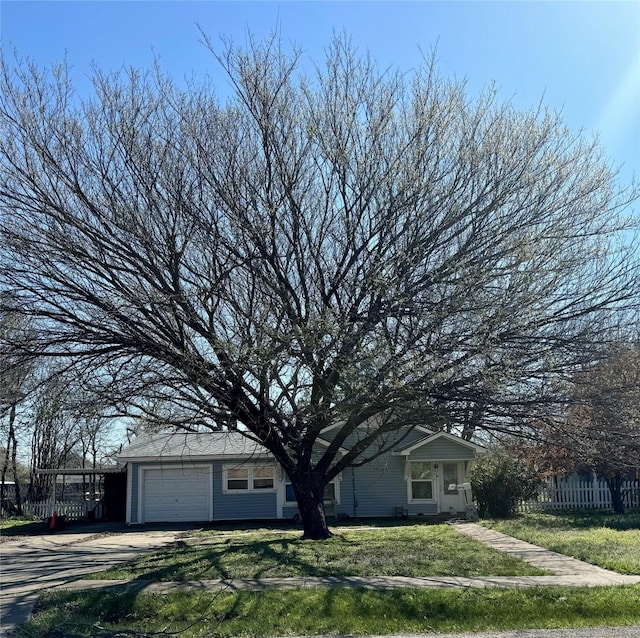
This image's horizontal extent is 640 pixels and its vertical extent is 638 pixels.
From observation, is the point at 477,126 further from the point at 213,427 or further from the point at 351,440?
the point at 351,440

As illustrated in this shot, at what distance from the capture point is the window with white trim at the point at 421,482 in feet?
80.1

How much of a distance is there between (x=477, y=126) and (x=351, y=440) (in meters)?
14.5

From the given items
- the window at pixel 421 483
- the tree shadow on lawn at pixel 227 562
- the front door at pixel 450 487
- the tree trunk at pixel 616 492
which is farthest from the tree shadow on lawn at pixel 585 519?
the tree shadow on lawn at pixel 227 562

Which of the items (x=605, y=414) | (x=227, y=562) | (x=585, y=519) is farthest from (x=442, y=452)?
(x=227, y=562)

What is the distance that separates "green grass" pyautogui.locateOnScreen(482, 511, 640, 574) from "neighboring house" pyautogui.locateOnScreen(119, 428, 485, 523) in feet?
10.0

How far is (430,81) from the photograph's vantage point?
12.3 m

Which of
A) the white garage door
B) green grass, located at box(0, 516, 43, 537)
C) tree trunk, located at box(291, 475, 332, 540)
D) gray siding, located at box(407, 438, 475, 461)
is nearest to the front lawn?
green grass, located at box(0, 516, 43, 537)

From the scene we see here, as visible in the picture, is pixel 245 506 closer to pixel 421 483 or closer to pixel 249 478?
pixel 249 478

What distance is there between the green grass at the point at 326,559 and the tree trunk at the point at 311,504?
0.35 m

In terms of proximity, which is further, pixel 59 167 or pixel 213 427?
pixel 213 427

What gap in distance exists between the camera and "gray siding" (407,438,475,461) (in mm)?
24005

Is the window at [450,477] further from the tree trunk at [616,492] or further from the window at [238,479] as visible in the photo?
the window at [238,479]

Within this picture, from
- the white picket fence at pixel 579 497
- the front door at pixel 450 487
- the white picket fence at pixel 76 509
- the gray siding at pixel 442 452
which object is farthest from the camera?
the white picket fence at pixel 76 509

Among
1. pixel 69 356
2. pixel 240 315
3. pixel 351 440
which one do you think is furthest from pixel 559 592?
pixel 351 440
